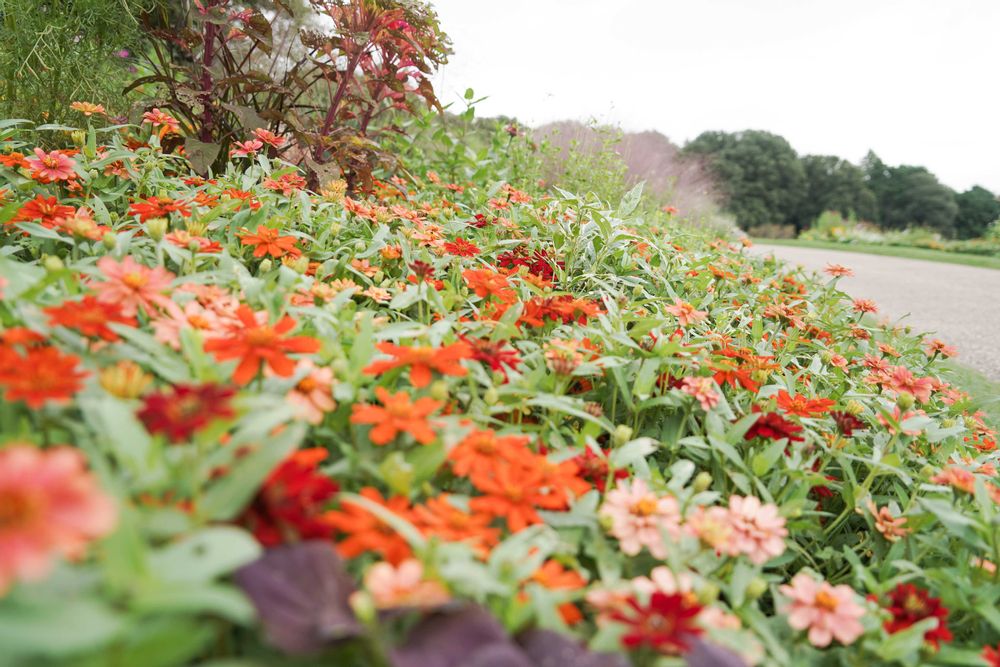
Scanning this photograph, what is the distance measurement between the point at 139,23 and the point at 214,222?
1428 millimetres

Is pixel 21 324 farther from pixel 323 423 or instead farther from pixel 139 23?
pixel 139 23

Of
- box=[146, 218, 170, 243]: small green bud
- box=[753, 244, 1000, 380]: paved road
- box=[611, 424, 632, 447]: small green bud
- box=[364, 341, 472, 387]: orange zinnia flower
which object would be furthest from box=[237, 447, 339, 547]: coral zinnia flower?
box=[753, 244, 1000, 380]: paved road

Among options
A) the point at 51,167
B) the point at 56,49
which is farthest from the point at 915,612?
the point at 56,49

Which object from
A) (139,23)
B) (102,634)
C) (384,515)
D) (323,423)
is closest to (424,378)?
(323,423)

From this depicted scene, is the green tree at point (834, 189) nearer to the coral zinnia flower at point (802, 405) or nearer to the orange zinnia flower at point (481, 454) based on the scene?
the coral zinnia flower at point (802, 405)

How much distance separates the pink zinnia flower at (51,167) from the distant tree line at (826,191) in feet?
84.4

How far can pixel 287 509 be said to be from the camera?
503 mm

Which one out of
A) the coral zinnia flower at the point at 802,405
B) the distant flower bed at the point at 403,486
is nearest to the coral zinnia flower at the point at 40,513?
the distant flower bed at the point at 403,486

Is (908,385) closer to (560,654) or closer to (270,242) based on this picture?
(560,654)

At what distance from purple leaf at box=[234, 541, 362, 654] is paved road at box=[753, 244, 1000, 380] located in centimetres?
242

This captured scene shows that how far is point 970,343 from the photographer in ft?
12.5

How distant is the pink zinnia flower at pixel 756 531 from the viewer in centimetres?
71

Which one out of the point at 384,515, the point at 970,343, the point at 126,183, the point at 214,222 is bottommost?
the point at 970,343

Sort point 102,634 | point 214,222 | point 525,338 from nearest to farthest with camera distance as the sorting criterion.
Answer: point 102,634 → point 525,338 → point 214,222
